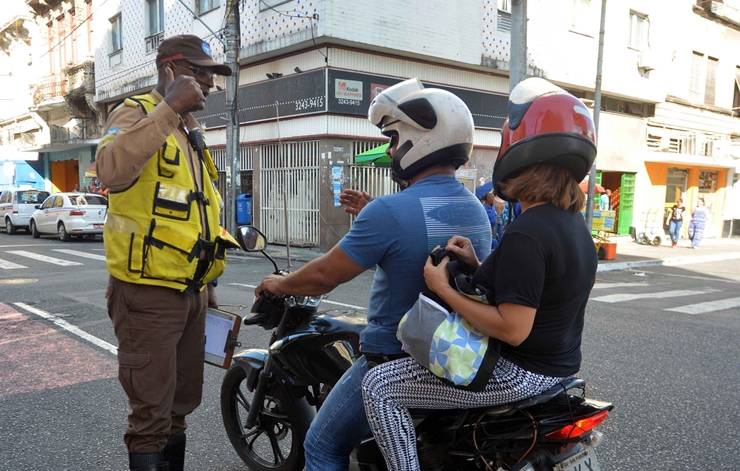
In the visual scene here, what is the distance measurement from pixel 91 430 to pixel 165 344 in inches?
70.8

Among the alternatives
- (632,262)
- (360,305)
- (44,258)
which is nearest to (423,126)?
(360,305)

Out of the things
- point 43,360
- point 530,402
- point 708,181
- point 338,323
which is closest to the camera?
point 530,402

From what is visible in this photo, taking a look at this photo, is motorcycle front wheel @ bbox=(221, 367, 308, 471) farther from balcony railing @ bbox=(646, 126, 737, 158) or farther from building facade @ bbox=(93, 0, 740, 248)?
balcony railing @ bbox=(646, 126, 737, 158)

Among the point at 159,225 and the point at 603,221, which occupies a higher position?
the point at 159,225

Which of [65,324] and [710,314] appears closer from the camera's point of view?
[65,324]

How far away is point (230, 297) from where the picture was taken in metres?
8.05

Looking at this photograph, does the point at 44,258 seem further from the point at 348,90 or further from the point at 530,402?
the point at 530,402

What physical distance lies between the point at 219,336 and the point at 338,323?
0.65 meters

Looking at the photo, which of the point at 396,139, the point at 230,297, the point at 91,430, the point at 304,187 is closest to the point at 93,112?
the point at 304,187

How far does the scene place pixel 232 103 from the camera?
602 inches

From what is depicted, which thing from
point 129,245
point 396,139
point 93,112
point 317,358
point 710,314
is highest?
point 93,112

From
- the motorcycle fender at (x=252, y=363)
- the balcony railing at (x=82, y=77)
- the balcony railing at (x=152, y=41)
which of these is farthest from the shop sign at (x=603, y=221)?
the balcony railing at (x=82, y=77)

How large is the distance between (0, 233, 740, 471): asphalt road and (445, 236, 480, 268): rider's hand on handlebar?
2102 millimetres

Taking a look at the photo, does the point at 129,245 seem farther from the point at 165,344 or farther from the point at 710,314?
the point at 710,314
